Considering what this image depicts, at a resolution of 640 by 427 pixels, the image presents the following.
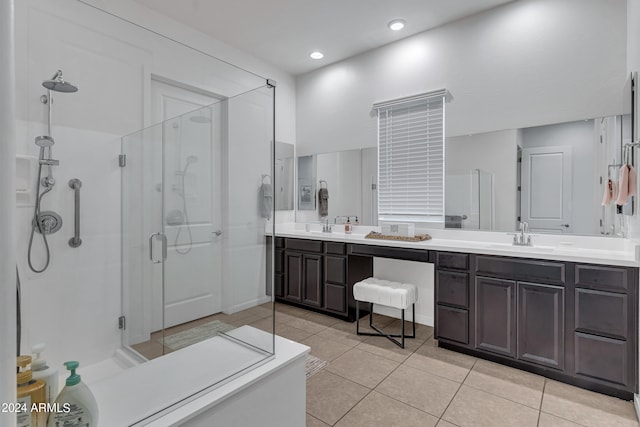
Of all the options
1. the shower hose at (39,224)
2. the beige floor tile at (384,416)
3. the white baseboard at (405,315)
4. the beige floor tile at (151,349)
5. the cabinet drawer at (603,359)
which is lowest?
the beige floor tile at (384,416)

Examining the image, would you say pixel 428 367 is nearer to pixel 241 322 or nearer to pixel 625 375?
pixel 625 375

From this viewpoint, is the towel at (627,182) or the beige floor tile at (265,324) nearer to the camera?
the beige floor tile at (265,324)

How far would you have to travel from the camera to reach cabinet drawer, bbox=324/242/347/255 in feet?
11.1

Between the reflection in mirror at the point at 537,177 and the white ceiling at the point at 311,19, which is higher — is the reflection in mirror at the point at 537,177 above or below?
below

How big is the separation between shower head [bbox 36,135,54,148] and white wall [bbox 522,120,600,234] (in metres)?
3.43

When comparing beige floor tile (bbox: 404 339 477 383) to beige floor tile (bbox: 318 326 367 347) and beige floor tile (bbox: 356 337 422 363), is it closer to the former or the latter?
beige floor tile (bbox: 356 337 422 363)

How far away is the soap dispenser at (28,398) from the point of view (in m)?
0.85

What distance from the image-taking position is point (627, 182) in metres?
2.07

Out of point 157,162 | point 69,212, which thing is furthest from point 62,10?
point 69,212

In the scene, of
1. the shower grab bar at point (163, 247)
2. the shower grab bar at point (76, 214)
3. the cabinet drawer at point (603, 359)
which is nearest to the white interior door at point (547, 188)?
the cabinet drawer at point (603, 359)

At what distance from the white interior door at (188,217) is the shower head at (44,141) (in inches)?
22.4

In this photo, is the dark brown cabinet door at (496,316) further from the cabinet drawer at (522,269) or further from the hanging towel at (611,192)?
the hanging towel at (611,192)

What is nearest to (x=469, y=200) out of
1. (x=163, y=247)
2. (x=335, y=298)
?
(x=335, y=298)

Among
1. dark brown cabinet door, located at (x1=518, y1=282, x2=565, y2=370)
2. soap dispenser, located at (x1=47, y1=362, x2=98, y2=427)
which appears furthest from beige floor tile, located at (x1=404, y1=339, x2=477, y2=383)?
soap dispenser, located at (x1=47, y1=362, x2=98, y2=427)
